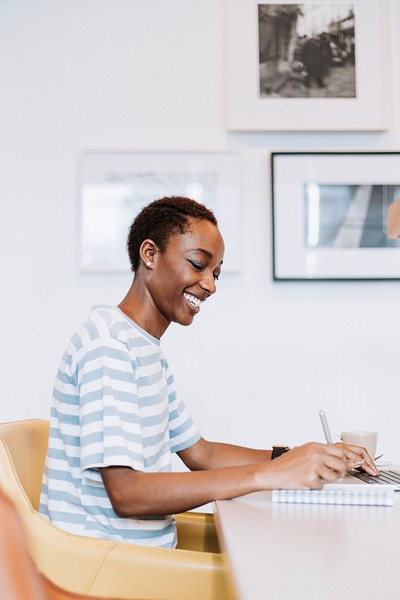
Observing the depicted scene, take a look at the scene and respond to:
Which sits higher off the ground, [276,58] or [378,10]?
[378,10]

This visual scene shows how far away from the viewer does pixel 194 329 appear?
2.29 metres

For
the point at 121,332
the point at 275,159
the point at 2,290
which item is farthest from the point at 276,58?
the point at 121,332

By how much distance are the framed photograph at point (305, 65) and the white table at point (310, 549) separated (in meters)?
1.46

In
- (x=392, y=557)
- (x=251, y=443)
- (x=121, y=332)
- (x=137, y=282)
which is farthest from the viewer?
(x=251, y=443)

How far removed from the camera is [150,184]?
2307 mm

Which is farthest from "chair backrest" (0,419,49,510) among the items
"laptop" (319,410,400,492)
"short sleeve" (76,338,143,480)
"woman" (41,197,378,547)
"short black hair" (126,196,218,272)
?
"laptop" (319,410,400,492)

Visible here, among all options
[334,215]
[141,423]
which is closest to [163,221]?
[141,423]

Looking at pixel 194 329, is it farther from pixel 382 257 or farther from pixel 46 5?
pixel 46 5

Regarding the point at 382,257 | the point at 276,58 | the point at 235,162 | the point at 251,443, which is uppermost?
the point at 276,58

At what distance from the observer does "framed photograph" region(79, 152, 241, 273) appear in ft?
7.54

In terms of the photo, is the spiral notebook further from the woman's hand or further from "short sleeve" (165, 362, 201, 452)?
"short sleeve" (165, 362, 201, 452)

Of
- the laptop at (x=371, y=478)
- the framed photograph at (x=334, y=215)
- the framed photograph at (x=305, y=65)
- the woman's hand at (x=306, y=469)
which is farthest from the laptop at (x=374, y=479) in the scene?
the framed photograph at (x=305, y=65)

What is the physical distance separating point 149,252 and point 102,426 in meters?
0.39

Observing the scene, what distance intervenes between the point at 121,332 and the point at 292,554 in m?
0.59
